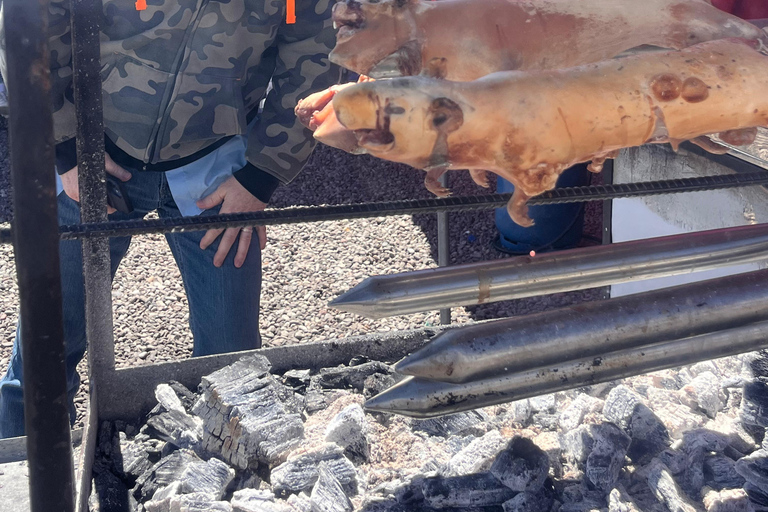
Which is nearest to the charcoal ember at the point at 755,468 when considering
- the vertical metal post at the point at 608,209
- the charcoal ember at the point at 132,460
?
the charcoal ember at the point at 132,460

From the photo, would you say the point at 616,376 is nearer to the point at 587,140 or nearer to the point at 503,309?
the point at 587,140

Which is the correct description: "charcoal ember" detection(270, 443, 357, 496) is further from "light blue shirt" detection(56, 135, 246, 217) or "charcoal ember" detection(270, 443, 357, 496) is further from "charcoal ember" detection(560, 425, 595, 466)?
"light blue shirt" detection(56, 135, 246, 217)

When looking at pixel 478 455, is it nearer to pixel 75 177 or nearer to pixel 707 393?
pixel 707 393

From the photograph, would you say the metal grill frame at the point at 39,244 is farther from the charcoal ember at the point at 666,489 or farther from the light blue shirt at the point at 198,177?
the light blue shirt at the point at 198,177

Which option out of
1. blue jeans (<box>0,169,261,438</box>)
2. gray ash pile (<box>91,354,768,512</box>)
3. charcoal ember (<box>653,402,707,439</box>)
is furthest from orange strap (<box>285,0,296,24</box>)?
charcoal ember (<box>653,402,707,439</box>)

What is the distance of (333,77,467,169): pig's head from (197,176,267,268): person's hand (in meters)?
1.32

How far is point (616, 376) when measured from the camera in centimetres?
106

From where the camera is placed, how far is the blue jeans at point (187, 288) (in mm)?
2115

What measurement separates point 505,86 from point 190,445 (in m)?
1.33

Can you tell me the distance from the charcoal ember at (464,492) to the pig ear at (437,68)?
0.94 metres

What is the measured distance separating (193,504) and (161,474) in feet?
0.65

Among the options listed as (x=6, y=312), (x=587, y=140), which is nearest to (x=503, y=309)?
(x=6, y=312)

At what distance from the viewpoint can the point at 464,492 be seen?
1.55m

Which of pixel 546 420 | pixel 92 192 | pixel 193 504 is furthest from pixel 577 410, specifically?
pixel 92 192
